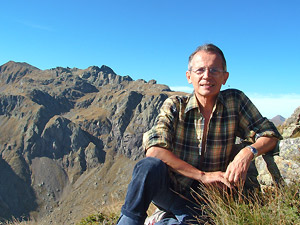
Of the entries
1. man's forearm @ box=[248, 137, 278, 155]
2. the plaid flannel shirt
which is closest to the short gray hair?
the plaid flannel shirt

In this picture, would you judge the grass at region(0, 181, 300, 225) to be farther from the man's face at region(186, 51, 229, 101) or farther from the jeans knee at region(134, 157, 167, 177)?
the man's face at region(186, 51, 229, 101)

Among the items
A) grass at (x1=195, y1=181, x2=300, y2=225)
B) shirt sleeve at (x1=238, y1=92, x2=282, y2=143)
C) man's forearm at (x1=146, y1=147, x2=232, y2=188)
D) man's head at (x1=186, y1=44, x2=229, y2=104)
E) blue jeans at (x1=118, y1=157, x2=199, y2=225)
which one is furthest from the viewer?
shirt sleeve at (x1=238, y1=92, x2=282, y2=143)

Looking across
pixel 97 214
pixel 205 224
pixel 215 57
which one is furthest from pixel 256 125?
pixel 97 214

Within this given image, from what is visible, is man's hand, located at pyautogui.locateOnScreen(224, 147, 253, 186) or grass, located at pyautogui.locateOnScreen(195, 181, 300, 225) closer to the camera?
grass, located at pyautogui.locateOnScreen(195, 181, 300, 225)

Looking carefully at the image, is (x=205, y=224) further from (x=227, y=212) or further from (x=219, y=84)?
(x=219, y=84)

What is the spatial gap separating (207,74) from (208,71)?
0.07 m

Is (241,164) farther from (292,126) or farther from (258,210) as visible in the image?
(292,126)

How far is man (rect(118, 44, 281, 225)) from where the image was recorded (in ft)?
15.3

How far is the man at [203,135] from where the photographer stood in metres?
4.66

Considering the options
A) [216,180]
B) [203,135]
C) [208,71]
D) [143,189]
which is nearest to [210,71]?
[208,71]

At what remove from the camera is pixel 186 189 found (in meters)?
4.91

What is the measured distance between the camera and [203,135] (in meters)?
5.08

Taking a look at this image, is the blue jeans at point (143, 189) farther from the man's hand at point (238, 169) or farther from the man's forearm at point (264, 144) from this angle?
the man's forearm at point (264, 144)

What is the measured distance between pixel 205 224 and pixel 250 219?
729 mm
